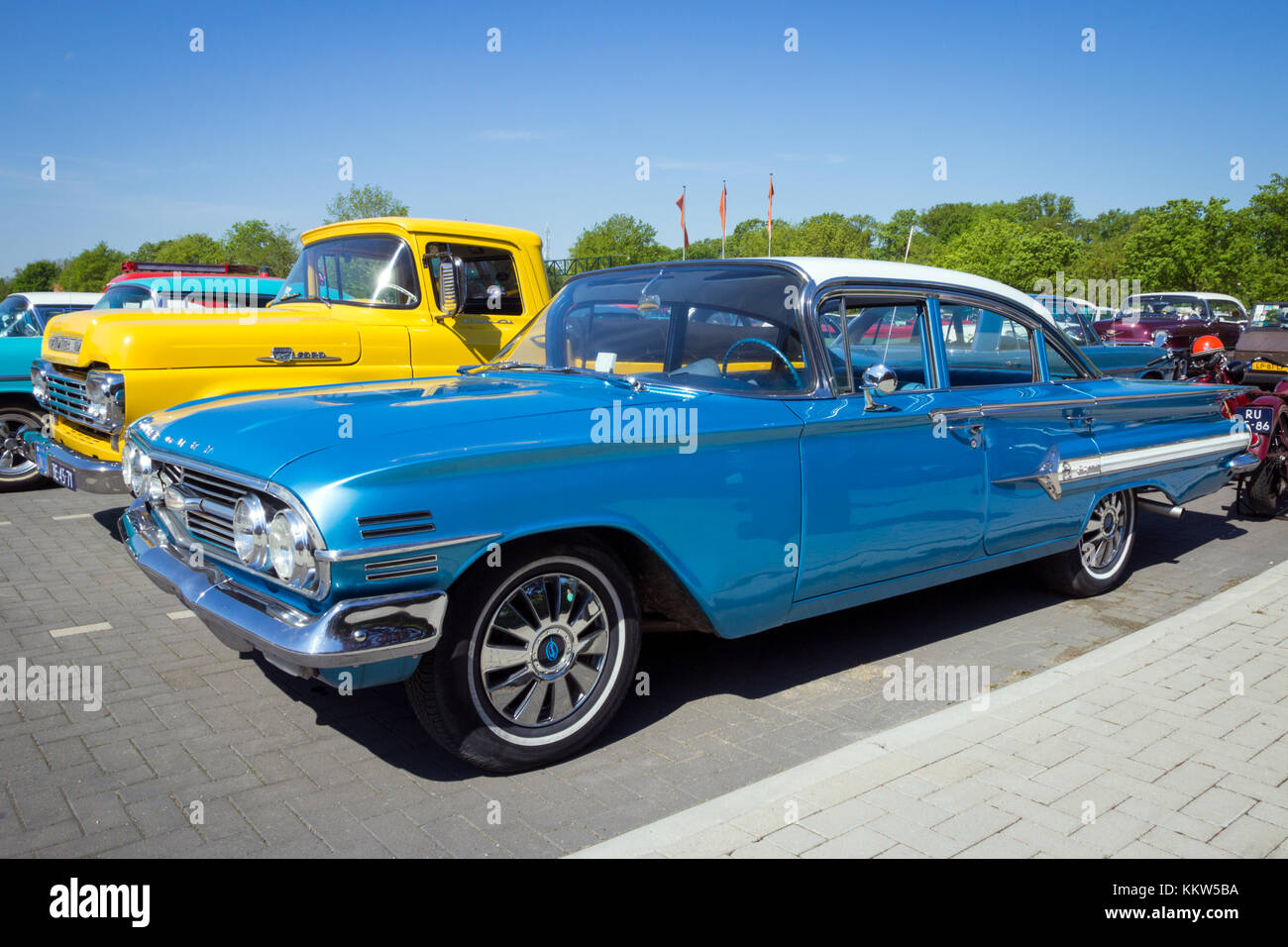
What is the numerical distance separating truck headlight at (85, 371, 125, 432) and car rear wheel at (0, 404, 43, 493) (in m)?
3.50

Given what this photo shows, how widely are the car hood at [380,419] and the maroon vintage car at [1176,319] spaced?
70.6 ft

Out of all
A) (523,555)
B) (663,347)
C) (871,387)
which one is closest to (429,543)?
(523,555)

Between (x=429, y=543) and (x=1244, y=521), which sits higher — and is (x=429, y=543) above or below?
above

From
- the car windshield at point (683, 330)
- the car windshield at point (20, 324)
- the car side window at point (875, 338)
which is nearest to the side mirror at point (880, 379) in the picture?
the car side window at point (875, 338)

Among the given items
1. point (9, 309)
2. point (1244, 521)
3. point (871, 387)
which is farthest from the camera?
point (9, 309)

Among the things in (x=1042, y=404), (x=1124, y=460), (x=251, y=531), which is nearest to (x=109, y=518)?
(x=251, y=531)

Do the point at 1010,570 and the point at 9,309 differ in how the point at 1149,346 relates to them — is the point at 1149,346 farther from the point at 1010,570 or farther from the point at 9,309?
the point at 9,309

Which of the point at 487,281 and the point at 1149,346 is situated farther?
the point at 1149,346

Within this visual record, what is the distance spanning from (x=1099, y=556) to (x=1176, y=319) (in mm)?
20466

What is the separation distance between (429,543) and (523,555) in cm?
39

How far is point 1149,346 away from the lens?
10.1 m

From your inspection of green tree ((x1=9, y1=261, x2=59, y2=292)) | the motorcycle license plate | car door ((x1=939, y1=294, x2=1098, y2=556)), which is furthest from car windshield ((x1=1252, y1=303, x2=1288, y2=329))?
green tree ((x1=9, y1=261, x2=59, y2=292))

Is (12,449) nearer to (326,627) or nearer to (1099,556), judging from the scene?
(326,627)

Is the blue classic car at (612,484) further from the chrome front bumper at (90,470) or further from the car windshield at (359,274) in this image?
the car windshield at (359,274)
